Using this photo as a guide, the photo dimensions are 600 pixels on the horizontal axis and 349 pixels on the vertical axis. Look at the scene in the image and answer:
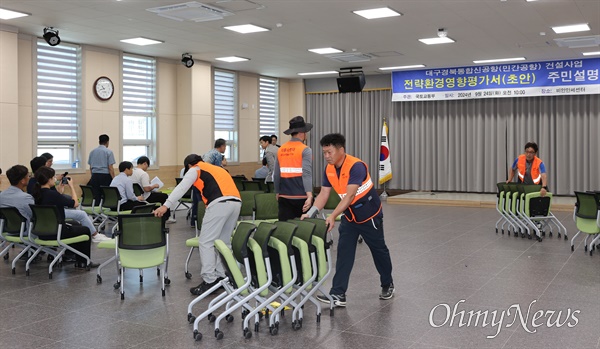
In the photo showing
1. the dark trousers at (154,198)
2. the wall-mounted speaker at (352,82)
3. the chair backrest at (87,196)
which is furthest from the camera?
the wall-mounted speaker at (352,82)

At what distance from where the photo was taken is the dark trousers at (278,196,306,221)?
642cm

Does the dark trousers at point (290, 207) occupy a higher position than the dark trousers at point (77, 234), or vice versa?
the dark trousers at point (290, 207)

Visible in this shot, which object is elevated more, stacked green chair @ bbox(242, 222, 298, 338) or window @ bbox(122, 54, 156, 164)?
window @ bbox(122, 54, 156, 164)

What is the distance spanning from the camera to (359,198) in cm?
512

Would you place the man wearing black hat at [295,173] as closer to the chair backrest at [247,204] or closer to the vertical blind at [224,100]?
the chair backrest at [247,204]

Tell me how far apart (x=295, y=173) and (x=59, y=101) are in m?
6.64

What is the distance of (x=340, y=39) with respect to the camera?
11312 mm

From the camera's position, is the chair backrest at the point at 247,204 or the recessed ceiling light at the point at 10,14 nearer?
the chair backrest at the point at 247,204

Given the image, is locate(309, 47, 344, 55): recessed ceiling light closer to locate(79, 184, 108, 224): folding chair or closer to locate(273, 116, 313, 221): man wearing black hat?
locate(79, 184, 108, 224): folding chair

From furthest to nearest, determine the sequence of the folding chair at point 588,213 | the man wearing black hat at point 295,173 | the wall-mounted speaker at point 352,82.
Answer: the wall-mounted speaker at point 352,82 → the folding chair at point 588,213 → the man wearing black hat at point 295,173

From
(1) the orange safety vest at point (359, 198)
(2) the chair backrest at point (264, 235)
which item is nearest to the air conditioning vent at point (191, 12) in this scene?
(1) the orange safety vest at point (359, 198)

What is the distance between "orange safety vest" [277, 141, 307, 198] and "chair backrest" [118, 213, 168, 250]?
1419 millimetres

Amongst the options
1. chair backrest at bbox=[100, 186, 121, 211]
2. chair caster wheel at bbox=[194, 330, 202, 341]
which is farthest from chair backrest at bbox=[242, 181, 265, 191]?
chair caster wheel at bbox=[194, 330, 202, 341]

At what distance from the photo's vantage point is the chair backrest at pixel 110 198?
29.0 ft
